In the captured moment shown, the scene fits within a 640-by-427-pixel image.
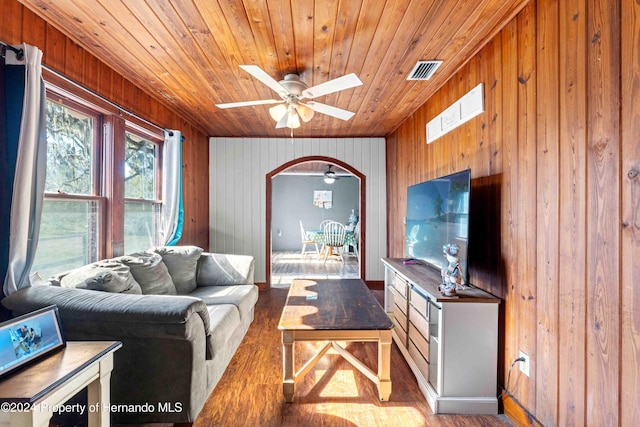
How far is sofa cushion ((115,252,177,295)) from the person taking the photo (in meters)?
2.35

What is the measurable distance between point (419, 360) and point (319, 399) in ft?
2.57

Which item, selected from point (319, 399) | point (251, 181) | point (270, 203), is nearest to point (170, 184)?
point (251, 181)

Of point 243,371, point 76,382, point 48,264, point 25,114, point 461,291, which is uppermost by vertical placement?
point 25,114

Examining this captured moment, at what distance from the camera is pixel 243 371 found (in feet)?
7.64

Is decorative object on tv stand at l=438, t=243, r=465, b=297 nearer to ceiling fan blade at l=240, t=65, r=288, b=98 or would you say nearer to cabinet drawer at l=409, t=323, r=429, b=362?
cabinet drawer at l=409, t=323, r=429, b=362

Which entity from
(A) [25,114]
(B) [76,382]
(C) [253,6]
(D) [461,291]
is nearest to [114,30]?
(A) [25,114]

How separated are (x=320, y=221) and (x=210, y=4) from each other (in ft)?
24.9

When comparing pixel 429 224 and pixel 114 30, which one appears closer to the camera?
pixel 114 30

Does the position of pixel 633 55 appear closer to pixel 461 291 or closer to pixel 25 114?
pixel 461 291

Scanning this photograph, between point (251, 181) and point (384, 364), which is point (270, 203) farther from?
point (384, 364)

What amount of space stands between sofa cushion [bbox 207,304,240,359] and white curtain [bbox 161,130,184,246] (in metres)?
1.41

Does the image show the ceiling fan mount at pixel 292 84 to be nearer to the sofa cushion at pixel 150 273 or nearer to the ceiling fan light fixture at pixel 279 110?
the ceiling fan light fixture at pixel 279 110

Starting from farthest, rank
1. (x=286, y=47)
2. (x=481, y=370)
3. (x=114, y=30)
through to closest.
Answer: (x=286, y=47) < (x=114, y=30) < (x=481, y=370)

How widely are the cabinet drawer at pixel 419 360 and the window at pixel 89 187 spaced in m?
2.63
